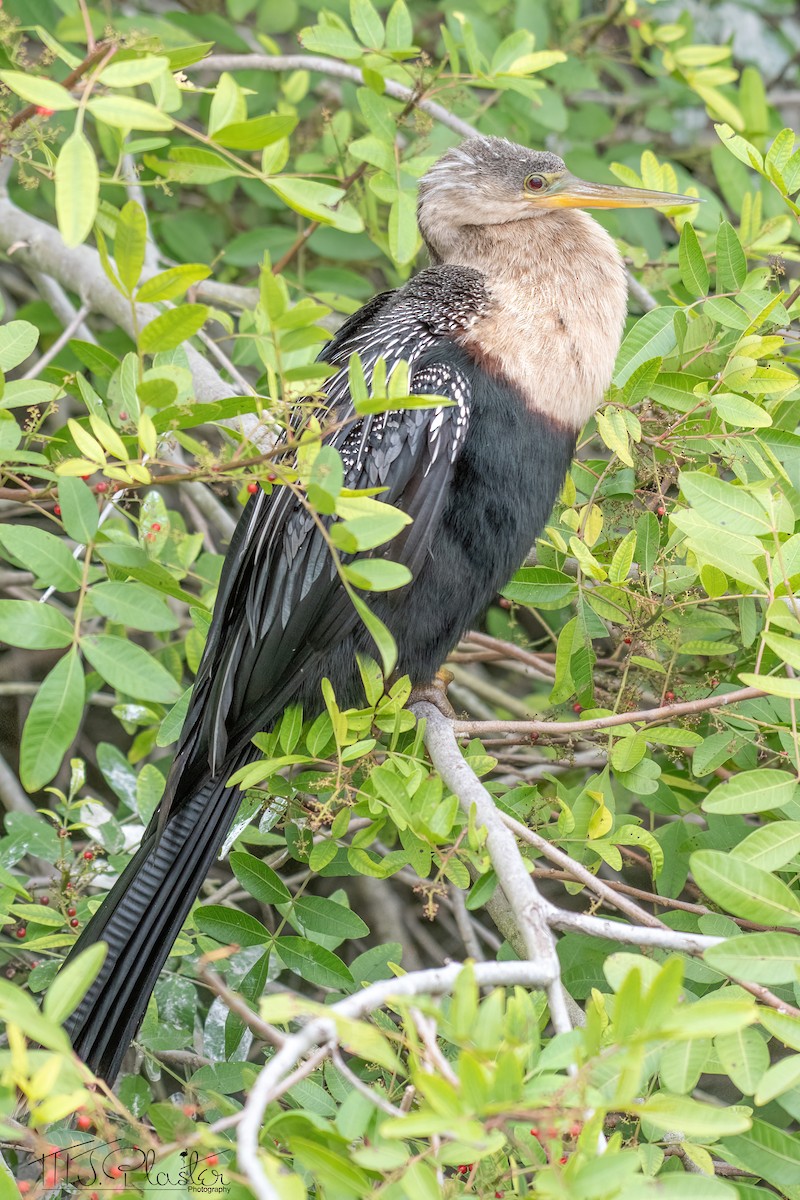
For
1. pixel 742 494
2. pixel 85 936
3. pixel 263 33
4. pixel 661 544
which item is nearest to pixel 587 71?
pixel 263 33

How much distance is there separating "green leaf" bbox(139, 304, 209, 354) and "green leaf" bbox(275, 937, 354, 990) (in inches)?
34.5

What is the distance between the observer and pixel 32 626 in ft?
4.05

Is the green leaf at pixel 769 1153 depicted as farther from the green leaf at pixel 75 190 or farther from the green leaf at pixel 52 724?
the green leaf at pixel 75 190

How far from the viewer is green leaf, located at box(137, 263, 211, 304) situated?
119 cm

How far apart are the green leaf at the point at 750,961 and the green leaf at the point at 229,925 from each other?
2.59 feet

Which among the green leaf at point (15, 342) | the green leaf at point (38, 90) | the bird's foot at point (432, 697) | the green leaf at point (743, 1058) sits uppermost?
the green leaf at point (38, 90)

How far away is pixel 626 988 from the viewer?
0.90 metres

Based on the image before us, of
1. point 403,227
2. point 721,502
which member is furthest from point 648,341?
point 721,502

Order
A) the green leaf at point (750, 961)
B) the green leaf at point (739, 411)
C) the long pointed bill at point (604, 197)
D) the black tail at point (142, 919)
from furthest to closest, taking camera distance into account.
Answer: the long pointed bill at point (604, 197) < the black tail at point (142, 919) < the green leaf at point (739, 411) < the green leaf at point (750, 961)

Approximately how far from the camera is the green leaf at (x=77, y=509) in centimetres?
132

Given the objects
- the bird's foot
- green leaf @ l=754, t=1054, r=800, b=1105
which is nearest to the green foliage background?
green leaf @ l=754, t=1054, r=800, b=1105

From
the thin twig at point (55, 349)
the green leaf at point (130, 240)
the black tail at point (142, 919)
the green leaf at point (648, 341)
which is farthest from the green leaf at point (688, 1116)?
the thin twig at point (55, 349)

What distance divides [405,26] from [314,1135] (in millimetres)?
1855

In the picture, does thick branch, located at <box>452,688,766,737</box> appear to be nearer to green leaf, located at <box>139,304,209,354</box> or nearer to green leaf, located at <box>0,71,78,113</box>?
green leaf, located at <box>139,304,209,354</box>
